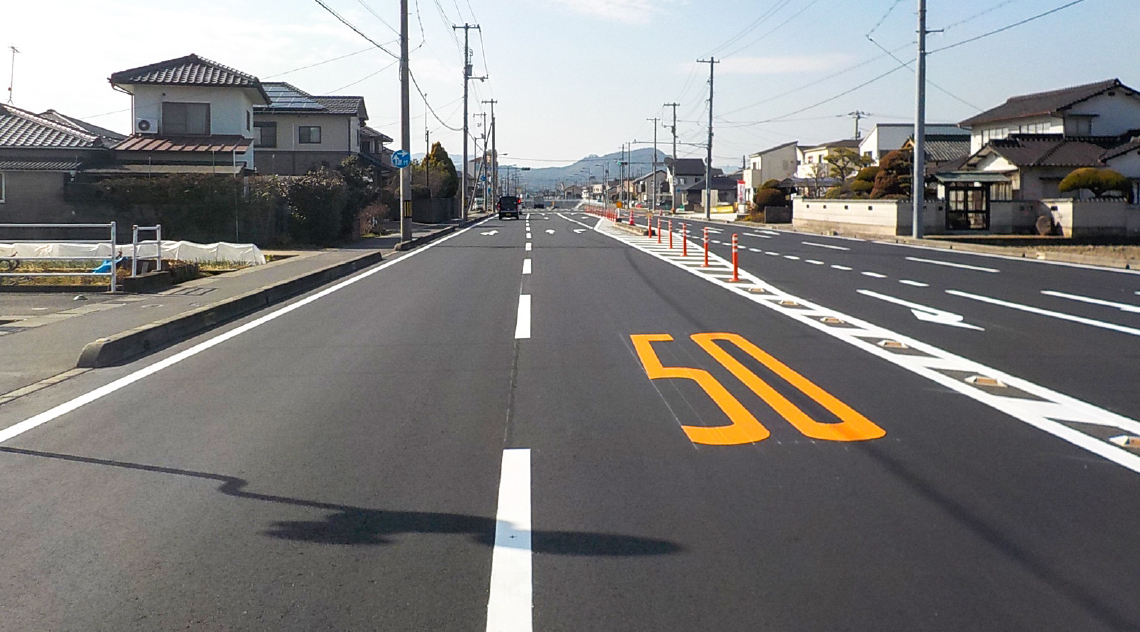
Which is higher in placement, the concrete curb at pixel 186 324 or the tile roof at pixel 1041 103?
the tile roof at pixel 1041 103

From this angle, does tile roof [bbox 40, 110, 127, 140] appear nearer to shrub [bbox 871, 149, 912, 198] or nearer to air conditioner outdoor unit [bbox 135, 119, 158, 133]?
air conditioner outdoor unit [bbox 135, 119, 158, 133]

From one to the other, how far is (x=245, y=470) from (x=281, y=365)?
12.0ft

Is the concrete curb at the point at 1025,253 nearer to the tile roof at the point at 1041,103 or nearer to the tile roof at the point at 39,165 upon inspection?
the tile roof at the point at 1041,103

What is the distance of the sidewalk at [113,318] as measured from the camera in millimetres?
9391

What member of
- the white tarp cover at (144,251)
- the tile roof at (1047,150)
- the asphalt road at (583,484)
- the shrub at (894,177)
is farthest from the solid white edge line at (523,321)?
the shrub at (894,177)

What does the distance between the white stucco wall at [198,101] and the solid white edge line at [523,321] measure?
26.1 meters

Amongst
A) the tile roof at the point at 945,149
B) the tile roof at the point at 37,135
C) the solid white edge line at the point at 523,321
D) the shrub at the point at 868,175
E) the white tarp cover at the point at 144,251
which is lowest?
the solid white edge line at the point at 523,321

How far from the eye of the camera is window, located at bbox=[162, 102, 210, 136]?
1462 inches

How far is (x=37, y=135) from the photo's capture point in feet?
106

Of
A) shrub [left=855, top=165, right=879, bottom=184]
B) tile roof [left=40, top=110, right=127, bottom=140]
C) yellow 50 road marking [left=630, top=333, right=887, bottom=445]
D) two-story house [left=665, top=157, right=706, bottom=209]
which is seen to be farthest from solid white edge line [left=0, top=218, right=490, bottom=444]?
two-story house [left=665, top=157, right=706, bottom=209]

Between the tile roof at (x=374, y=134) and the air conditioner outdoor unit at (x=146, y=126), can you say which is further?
the tile roof at (x=374, y=134)

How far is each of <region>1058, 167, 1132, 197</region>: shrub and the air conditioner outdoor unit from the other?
3680 centimetres

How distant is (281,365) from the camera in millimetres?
9406

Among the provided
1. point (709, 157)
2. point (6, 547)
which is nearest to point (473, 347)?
point (6, 547)
